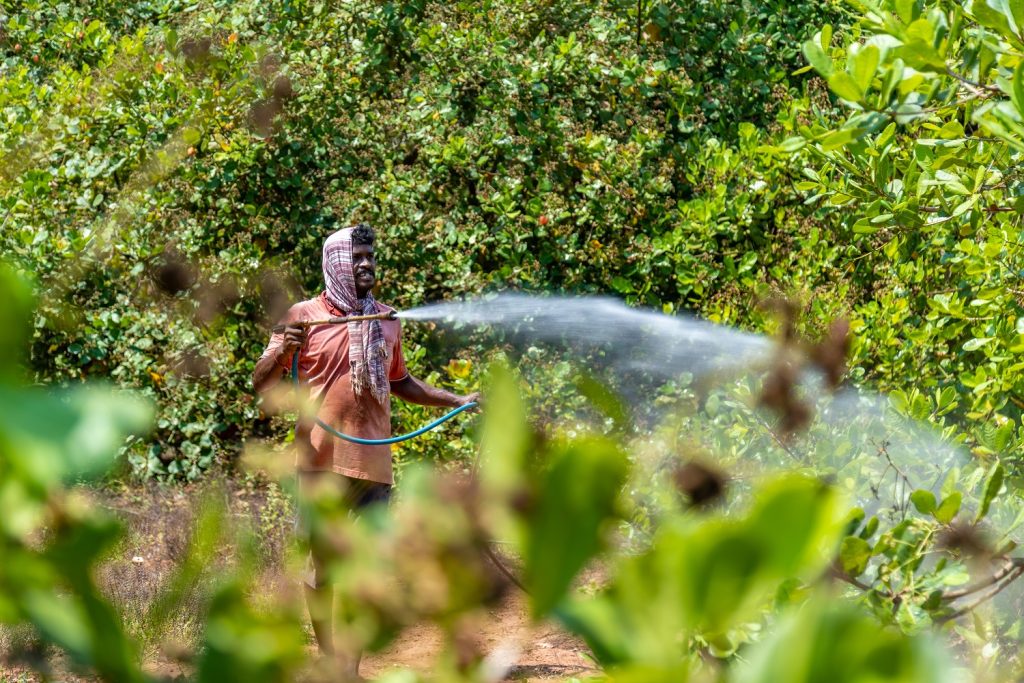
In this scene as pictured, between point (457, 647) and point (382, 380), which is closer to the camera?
point (457, 647)

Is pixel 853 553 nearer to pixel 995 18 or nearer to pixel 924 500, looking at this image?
pixel 924 500

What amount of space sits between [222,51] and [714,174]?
274 cm

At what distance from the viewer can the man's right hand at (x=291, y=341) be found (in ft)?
14.6

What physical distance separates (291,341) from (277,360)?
0.10 m

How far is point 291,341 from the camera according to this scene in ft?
14.6

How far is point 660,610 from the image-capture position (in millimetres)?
412

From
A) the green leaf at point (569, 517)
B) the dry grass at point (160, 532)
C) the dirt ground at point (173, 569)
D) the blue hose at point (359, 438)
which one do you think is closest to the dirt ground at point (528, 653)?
the dirt ground at point (173, 569)

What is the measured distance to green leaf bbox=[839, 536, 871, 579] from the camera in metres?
1.20

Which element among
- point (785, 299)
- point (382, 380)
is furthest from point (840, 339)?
point (382, 380)

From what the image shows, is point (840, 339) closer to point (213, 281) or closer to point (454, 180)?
point (454, 180)

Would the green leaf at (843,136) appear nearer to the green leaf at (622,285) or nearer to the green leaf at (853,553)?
the green leaf at (853,553)

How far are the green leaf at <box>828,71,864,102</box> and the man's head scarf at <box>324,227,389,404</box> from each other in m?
3.19

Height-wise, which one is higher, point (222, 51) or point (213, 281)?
point (222, 51)

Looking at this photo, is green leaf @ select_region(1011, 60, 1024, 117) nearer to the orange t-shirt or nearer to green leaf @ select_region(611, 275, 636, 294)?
the orange t-shirt
